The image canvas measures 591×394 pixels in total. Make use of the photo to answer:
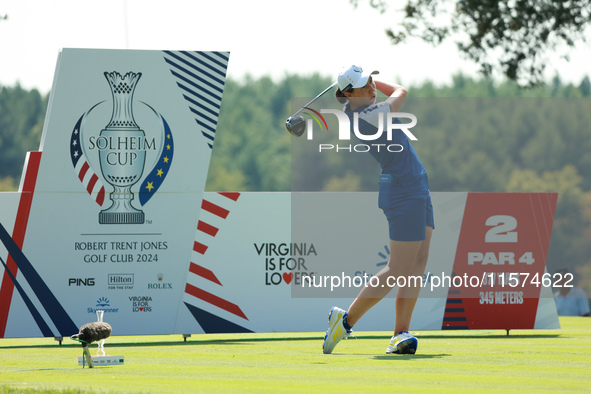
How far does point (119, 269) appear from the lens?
10375mm

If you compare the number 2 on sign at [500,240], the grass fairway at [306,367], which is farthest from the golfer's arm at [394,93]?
the number 2 on sign at [500,240]

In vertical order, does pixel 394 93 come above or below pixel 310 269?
above

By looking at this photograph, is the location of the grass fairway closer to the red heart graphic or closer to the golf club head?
the red heart graphic

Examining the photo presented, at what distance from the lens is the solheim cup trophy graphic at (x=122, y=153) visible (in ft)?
34.0

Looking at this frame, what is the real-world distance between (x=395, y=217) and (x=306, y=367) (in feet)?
5.38

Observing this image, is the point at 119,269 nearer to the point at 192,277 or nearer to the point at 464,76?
the point at 192,277

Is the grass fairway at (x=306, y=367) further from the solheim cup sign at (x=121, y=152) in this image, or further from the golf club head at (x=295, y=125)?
the golf club head at (x=295, y=125)

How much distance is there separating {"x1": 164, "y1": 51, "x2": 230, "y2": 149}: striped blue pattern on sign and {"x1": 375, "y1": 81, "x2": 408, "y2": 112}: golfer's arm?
2.37m

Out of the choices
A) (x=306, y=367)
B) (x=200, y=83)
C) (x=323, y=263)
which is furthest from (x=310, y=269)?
(x=306, y=367)

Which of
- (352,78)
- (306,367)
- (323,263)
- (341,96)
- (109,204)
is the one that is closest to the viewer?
(306,367)

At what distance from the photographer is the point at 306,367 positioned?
7.28 metres

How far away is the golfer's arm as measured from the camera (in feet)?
27.4

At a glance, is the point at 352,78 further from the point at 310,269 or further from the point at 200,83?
the point at 310,269

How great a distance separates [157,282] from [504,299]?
374cm
